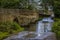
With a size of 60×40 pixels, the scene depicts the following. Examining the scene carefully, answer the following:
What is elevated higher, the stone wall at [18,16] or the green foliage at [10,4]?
the green foliage at [10,4]

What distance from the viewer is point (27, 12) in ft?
63.9

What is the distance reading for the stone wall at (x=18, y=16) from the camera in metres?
16.8

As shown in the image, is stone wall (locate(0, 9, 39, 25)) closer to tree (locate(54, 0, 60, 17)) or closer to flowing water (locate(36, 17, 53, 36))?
flowing water (locate(36, 17, 53, 36))

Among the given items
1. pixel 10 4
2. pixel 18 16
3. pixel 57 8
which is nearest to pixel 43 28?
pixel 18 16

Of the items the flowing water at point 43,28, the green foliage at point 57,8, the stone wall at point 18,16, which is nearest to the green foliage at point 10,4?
the stone wall at point 18,16

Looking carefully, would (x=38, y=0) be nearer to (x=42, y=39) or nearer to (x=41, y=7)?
(x=41, y=7)

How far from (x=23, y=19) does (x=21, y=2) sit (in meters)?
3.09

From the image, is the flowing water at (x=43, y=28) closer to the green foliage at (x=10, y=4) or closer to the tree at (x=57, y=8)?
the green foliage at (x=10, y=4)

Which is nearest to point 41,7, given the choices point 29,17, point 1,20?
point 29,17

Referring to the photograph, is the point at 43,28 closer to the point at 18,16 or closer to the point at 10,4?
the point at 18,16

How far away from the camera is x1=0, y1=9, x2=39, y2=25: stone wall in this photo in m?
16.8

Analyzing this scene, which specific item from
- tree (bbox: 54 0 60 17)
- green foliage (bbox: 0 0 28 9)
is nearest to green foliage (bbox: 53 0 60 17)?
tree (bbox: 54 0 60 17)

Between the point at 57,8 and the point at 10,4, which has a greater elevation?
the point at 10,4

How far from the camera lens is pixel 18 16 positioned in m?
18.7
